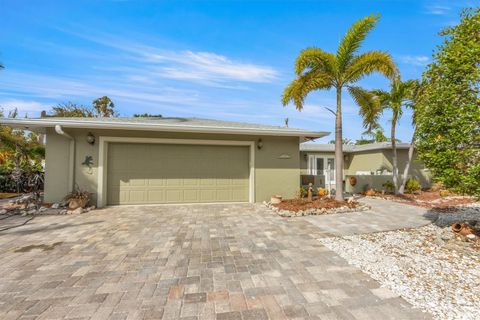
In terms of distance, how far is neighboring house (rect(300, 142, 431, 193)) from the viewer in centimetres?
1141

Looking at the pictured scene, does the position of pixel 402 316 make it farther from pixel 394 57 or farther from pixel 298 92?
pixel 394 57

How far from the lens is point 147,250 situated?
11.7ft

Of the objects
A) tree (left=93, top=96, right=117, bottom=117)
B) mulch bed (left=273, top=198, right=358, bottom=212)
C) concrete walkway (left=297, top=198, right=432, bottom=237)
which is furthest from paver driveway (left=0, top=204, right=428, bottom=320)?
tree (left=93, top=96, right=117, bottom=117)

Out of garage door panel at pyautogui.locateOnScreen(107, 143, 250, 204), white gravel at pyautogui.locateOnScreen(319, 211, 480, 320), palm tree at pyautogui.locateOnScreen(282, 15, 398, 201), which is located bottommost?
white gravel at pyautogui.locateOnScreen(319, 211, 480, 320)

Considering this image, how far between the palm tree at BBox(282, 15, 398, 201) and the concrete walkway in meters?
1.29

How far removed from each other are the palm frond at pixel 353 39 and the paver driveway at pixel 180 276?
5.59 meters

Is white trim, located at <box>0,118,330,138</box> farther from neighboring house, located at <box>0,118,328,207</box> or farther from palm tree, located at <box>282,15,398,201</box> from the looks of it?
palm tree, located at <box>282,15,398,201</box>

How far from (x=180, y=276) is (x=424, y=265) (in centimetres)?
363

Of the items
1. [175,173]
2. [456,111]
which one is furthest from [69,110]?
[456,111]

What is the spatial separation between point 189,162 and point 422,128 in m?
6.68

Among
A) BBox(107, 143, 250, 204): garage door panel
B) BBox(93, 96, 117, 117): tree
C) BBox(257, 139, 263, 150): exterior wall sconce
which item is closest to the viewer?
BBox(107, 143, 250, 204): garage door panel

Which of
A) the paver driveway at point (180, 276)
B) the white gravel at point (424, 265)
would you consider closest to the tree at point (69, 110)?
the paver driveway at point (180, 276)

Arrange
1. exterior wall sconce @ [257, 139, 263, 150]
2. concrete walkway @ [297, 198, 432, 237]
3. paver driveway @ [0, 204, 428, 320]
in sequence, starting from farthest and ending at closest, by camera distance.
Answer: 1. exterior wall sconce @ [257, 139, 263, 150]
2. concrete walkway @ [297, 198, 432, 237]
3. paver driveway @ [0, 204, 428, 320]

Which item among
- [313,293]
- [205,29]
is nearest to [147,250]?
[313,293]
